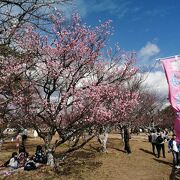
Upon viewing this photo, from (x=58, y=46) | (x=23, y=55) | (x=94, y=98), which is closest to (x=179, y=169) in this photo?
(x=94, y=98)

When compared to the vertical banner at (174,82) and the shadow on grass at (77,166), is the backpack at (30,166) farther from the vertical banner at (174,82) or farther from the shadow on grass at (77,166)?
the vertical banner at (174,82)

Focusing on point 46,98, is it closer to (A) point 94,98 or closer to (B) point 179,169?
(A) point 94,98

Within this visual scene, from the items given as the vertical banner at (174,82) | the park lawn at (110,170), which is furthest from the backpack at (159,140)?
the vertical banner at (174,82)

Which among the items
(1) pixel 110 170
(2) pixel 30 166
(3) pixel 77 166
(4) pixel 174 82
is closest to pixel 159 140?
(1) pixel 110 170

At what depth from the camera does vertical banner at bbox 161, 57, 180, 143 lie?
7.43 meters

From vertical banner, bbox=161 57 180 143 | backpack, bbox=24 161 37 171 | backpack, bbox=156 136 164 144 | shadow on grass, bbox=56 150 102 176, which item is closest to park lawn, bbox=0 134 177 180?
shadow on grass, bbox=56 150 102 176

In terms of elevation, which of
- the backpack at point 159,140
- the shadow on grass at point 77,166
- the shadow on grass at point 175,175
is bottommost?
the shadow on grass at point 175,175

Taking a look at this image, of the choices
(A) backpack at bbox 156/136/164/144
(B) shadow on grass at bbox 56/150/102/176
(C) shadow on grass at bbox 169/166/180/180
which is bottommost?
(C) shadow on grass at bbox 169/166/180/180

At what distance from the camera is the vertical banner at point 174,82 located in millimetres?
7430

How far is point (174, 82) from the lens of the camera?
7.56 m

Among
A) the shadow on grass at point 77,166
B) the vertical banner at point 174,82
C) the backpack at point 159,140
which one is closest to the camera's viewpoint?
the vertical banner at point 174,82

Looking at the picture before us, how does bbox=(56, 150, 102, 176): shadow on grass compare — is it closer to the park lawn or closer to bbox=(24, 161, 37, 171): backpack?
the park lawn

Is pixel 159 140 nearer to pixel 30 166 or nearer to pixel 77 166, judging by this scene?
pixel 77 166

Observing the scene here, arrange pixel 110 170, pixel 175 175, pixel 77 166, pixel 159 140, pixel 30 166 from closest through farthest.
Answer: pixel 30 166, pixel 175 175, pixel 110 170, pixel 77 166, pixel 159 140
